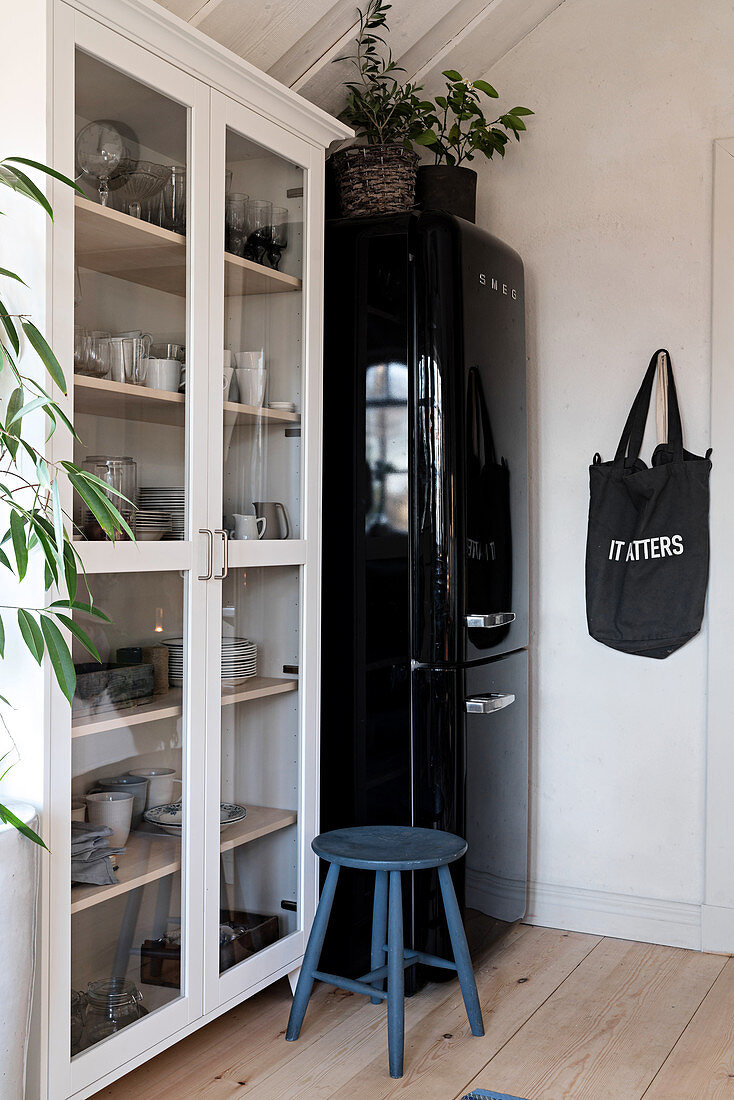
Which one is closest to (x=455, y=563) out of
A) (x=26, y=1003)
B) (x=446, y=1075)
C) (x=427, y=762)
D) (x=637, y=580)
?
(x=427, y=762)

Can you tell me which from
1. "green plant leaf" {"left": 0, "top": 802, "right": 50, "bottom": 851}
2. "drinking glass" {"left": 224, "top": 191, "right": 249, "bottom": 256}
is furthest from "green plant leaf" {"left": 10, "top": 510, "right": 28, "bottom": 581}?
"drinking glass" {"left": 224, "top": 191, "right": 249, "bottom": 256}

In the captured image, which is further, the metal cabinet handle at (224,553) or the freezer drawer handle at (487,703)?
the freezer drawer handle at (487,703)

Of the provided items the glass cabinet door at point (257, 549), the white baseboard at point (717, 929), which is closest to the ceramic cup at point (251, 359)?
the glass cabinet door at point (257, 549)

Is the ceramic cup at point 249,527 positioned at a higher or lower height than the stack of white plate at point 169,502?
lower

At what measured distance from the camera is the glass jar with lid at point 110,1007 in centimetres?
192

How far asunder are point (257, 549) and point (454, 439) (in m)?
0.58

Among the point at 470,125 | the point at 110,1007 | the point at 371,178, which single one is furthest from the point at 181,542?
the point at 470,125

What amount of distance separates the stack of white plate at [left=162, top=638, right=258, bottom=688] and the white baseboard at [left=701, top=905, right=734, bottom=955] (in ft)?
4.92

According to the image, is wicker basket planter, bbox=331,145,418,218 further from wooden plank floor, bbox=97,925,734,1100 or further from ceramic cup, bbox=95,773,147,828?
wooden plank floor, bbox=97,925,734,1100

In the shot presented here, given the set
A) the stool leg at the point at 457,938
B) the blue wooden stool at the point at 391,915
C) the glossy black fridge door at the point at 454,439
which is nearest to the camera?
the blue wooden stool at the point at 391,915

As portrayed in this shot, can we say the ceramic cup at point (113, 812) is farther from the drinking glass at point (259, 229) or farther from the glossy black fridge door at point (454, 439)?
the drinking glass at point (259, 229)

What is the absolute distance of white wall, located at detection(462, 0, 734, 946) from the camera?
9.71 ft

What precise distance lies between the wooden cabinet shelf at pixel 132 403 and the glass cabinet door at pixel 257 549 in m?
0.09

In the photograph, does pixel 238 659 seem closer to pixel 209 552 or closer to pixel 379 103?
pixel 209 552
